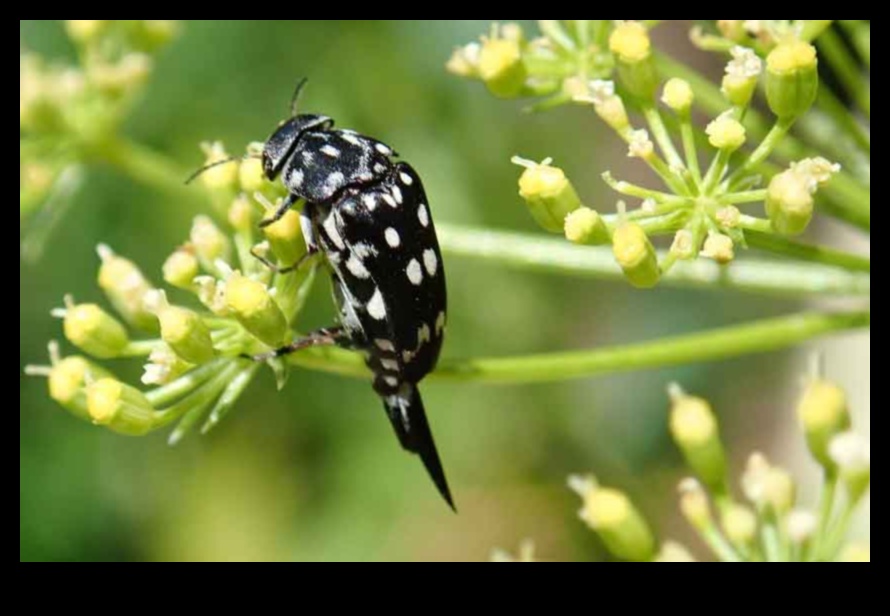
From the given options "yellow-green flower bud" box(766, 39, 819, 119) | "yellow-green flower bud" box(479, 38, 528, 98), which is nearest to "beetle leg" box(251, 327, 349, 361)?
"yellow-green flower bud" box(479, 38, 528, 98)

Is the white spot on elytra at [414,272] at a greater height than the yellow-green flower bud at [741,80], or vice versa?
the yellow-green flower bud at [741,80]

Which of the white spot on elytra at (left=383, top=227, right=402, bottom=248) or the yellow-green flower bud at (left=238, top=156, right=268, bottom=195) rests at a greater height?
the yellow-green flower bud at (left=238, top=156, right=268, bottom=195)

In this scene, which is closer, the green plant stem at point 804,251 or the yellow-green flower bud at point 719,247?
the yellow-green flower bud at point 719,247

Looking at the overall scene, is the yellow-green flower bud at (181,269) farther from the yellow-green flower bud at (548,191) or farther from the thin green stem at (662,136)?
the thin green stem at (662,136)

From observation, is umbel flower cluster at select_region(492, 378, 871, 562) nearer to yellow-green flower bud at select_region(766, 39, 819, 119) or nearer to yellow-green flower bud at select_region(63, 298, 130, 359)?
yellow-green flower bud at select_region(766, 39, 819, 119)

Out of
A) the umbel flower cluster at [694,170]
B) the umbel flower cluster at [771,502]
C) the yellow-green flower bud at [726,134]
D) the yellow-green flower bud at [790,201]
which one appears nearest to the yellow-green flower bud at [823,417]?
the umbel flower cluster at [771,502]

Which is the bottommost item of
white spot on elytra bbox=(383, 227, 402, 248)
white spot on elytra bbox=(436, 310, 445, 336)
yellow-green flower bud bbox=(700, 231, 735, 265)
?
white spot on elytra bbox=(436, 310, 445, 336)
